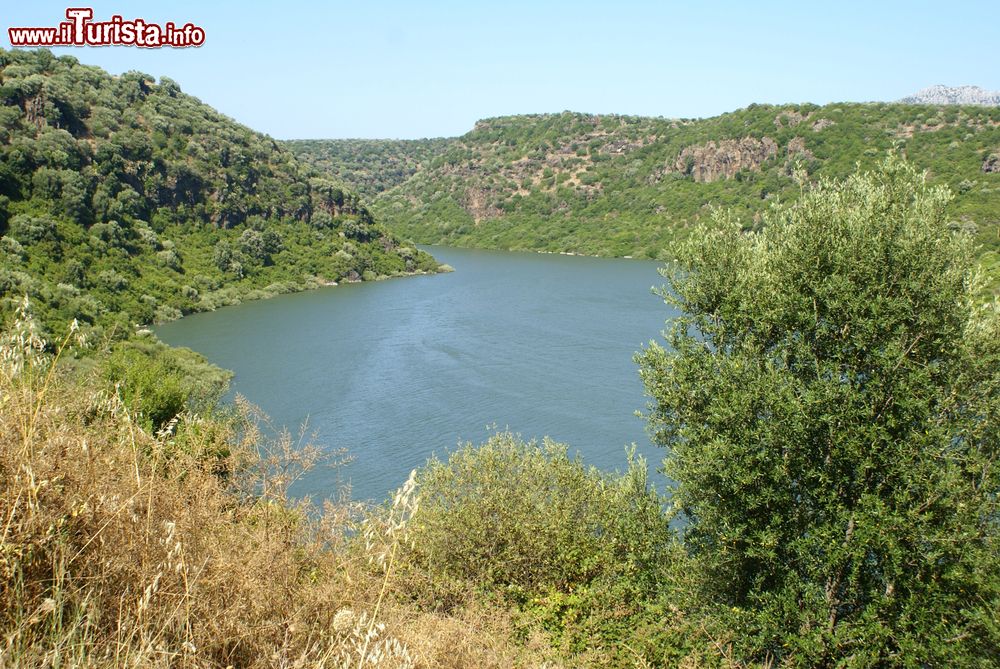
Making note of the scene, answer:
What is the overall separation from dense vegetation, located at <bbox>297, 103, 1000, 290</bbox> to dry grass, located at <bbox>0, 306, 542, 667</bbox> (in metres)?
58.2

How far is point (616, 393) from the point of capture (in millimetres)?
32219

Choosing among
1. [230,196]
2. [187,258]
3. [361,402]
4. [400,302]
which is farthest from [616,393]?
[230,196]

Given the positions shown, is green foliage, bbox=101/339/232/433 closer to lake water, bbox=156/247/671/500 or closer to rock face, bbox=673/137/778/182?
lake water, bbox=156/247/671/500

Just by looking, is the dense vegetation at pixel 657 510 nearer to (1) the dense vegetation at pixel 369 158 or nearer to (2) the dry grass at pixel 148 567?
(2) the dry grass at pixel 148 567

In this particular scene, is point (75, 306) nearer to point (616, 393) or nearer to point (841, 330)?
point (616, 393)

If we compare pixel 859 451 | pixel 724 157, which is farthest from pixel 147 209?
pixel 724 157

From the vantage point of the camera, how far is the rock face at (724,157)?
9369 centimetres

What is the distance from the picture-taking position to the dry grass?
8.58 ft

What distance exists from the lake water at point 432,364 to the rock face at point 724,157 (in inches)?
1571

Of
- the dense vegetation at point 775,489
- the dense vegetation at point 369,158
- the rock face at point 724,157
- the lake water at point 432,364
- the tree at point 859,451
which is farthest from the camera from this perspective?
the dense vegetation at point 369,158

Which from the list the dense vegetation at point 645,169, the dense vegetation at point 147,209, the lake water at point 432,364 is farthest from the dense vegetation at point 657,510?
the dense vegetation at point 645,169

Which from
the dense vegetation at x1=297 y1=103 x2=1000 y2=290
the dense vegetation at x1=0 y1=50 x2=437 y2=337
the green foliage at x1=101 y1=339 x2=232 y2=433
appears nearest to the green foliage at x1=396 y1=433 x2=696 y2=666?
the green foliage at x1=101 y1=339 x2=232 y2=433

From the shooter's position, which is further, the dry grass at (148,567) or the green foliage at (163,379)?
the green foliage at (163,379)

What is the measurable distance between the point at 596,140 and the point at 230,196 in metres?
74.2
